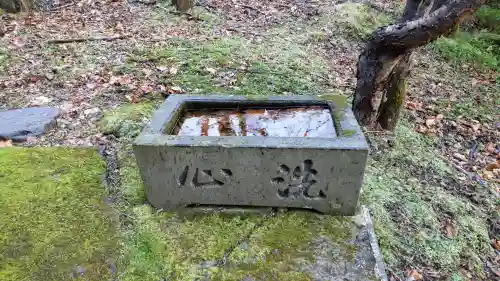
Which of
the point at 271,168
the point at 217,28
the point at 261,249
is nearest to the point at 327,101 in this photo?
the point at 271,168

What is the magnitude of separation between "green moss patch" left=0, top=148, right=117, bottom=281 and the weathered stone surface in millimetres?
460

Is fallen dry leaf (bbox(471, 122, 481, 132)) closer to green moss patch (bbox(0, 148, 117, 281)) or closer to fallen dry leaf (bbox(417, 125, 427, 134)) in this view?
fallen dry leaf (bbox(417, 125, 427, 134))

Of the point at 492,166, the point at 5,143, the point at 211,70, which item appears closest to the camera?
the point at 5,143

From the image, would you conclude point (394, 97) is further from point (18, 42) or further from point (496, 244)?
point (18, 42)

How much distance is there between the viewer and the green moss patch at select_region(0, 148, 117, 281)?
2.20 m

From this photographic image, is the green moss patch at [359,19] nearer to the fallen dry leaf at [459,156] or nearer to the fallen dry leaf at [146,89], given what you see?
the fallen dry leaf at [459,156]

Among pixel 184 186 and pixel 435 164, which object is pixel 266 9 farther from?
pixel 184 186

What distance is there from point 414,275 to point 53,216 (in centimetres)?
257

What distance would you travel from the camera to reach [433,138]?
467 cm

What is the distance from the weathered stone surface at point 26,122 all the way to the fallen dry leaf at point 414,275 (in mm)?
3596

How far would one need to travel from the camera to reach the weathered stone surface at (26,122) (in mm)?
3694

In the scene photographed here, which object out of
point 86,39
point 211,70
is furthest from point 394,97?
point 86,39

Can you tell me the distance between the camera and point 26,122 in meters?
3.86

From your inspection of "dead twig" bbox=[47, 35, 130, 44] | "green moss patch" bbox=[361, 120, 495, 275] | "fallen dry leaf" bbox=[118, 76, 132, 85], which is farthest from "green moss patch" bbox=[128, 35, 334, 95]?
"green moss patch" bbox=[361, 120, 495, 275]
